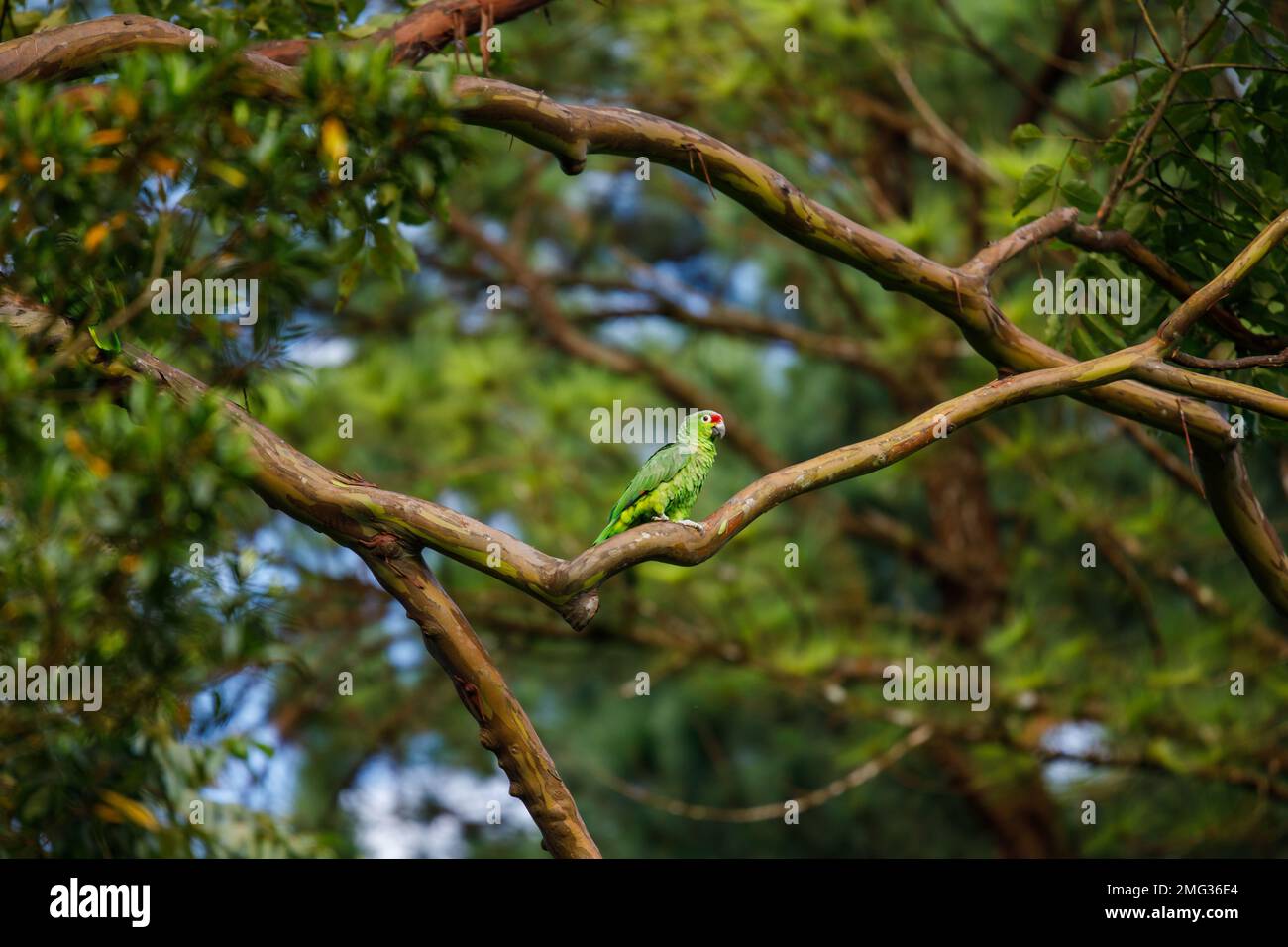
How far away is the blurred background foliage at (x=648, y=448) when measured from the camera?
328 cm

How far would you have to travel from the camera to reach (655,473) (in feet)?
14.1

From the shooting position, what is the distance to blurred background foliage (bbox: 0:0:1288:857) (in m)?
3.28

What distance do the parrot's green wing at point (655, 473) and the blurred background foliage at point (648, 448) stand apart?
3.18 ft

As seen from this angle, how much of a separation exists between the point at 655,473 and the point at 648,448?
441 cm

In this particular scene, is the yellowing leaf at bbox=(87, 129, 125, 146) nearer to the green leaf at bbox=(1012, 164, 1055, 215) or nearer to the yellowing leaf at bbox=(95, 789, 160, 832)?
the yellowing leaf at bbox=(95, 789, 160, 832)

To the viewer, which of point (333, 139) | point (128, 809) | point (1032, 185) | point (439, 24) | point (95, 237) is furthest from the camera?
point (128, 809)

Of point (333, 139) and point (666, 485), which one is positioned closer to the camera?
point (333, 139)

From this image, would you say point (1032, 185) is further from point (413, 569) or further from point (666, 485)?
point (413, 569)

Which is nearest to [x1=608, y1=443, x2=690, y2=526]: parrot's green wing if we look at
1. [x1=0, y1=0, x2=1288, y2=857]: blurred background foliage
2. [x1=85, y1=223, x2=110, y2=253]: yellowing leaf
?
[x1=0, y1=0, x2=1288, y2=857]: blurred background foliage

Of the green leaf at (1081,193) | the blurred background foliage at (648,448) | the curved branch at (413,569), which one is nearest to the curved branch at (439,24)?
the blurred background foliage at (648,448)

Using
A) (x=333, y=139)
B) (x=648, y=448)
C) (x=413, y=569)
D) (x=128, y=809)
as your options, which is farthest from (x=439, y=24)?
(x=648, y=448)

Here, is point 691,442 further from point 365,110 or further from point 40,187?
point 40,187

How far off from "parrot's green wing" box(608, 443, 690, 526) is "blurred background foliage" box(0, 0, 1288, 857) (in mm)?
968
